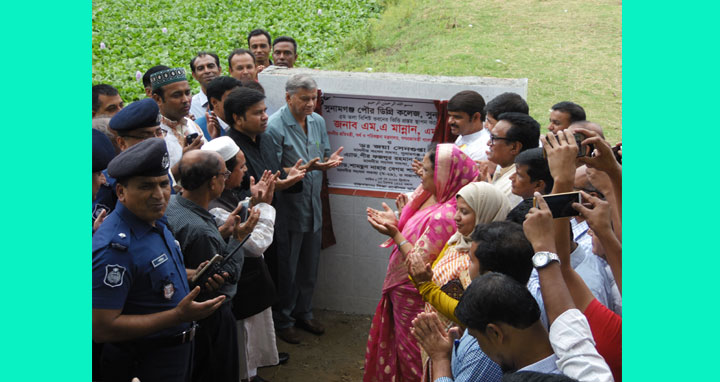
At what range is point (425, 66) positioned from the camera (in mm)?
12055

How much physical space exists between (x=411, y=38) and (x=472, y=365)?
481 inches

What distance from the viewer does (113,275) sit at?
269 cm

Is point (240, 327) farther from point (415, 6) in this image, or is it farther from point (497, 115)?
point (415, 6)

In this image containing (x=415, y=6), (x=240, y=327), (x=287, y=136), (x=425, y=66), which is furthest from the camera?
(x=415, y=6)

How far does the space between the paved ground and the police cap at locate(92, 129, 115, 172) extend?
7.09 ft

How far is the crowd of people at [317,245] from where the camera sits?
92.9 inches

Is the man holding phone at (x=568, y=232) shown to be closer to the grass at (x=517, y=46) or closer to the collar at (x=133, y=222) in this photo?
the collar at (x=133, y=222)

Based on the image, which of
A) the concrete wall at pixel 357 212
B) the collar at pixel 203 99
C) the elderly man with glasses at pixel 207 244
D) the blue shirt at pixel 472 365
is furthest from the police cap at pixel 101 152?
the collar at pixel 203 99

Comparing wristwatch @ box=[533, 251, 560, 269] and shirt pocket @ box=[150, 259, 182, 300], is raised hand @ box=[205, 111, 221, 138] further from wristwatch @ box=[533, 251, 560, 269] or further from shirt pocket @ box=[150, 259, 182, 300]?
wristwatch @ box=[533, 251, 560, 269]

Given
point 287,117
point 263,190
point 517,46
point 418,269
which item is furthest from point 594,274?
point 517,46

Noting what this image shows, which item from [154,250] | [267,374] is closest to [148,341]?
[154,250]

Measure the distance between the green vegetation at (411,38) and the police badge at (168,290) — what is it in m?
7.73

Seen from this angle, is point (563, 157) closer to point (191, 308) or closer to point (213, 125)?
point (191, 308)

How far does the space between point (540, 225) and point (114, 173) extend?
173 centimetres
